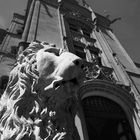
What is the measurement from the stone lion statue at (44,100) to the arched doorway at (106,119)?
11.8 feet

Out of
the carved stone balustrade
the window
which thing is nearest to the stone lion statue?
the carved stone balustrade

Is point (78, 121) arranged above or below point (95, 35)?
below

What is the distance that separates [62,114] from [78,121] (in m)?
2.35

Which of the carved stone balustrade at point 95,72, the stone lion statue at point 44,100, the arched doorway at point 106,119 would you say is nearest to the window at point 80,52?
the carved stone balustrade at point 95,72

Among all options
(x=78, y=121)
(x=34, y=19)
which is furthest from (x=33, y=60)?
(x=34, y=19)

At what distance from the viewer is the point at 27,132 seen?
6.57 feet

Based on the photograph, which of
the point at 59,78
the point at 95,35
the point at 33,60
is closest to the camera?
the point at 59,78

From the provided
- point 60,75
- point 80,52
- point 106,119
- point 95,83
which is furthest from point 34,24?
point 60,75

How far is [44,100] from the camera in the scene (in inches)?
92.7

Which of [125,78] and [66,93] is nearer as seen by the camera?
[66,93]

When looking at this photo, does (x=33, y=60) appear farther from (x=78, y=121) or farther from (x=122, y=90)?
(x=122, y=90)

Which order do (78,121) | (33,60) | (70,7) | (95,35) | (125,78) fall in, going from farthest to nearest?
1. (70,7)
2. (95,35)
3. (125,78)
4. (78,121)
5. (33,60)

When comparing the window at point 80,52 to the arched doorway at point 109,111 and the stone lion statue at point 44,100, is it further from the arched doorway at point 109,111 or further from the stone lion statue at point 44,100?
the stone lion statue at point 44,100

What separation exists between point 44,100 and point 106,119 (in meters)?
4.85
